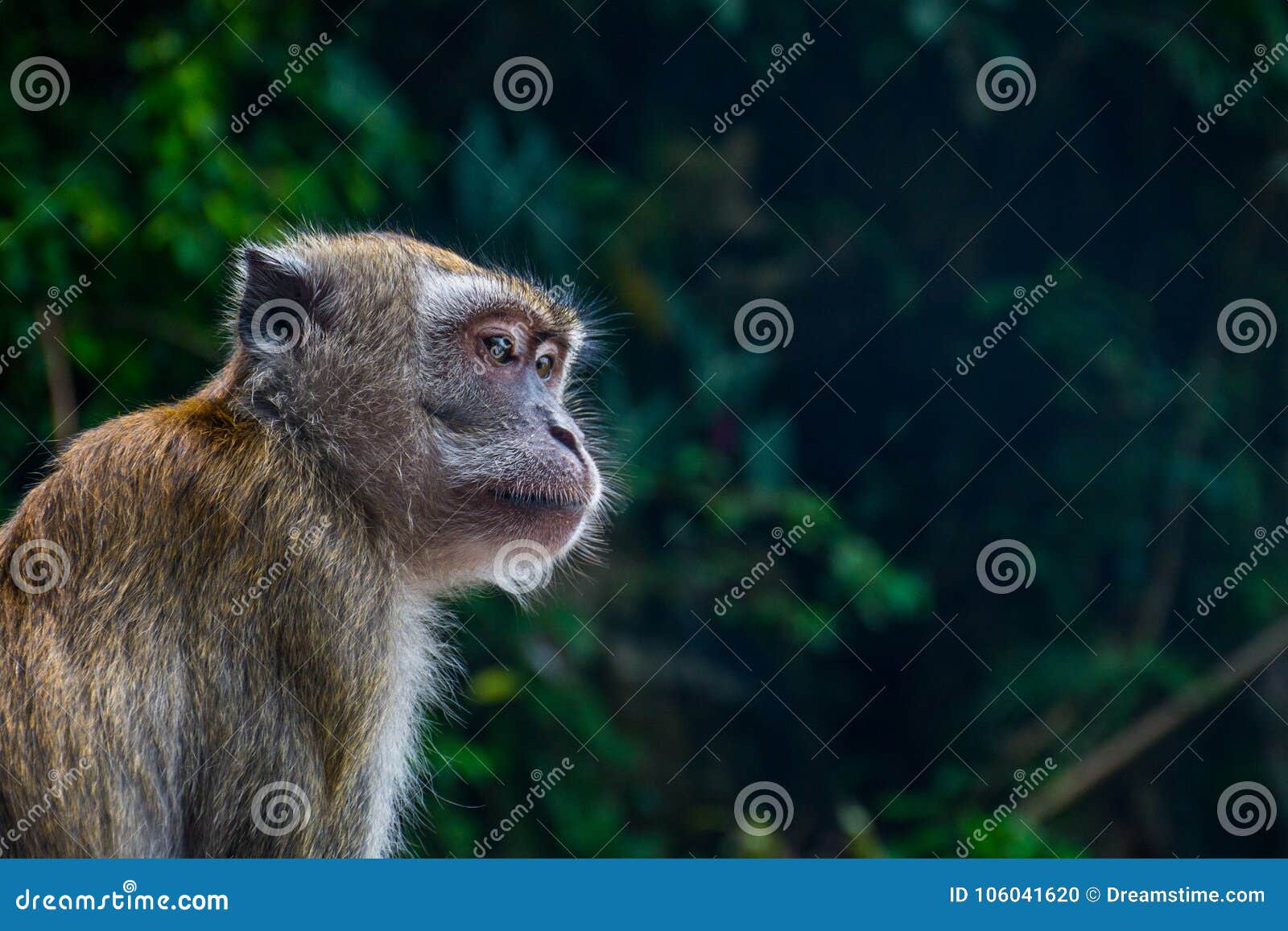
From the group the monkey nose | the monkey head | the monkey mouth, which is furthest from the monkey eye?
the monkey mouth

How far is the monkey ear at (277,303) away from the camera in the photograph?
421 centimetres

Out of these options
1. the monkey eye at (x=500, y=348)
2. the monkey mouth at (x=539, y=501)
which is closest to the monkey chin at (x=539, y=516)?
the monkey mouth at (x=539, y=501)

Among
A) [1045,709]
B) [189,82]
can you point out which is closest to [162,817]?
[189,82]

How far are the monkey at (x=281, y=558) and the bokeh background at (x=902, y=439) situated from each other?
342 centimetres

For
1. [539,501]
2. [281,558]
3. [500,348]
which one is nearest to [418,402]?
[500,348]

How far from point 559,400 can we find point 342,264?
898 millimetres

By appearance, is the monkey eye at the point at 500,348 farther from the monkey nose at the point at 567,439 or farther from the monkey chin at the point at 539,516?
the monkey chin at the point at 539,516

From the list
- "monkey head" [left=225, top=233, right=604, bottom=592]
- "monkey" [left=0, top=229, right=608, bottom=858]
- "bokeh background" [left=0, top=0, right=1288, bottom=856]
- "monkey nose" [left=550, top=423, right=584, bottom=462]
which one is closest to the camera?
"monkey" [left=0, top=229, right=608, bottom=858]

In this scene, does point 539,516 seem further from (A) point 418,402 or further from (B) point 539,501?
(A) point 418,402

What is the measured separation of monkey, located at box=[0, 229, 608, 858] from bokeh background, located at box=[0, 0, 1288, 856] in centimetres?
342

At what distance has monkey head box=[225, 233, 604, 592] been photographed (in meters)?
4.16

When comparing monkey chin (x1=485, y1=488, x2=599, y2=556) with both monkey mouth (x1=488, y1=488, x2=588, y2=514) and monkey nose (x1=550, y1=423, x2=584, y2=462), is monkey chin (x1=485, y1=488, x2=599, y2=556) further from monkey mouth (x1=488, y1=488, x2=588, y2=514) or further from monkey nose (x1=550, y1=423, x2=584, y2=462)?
monkey nose (x1=550, y1=423, x2=584, y2=462)

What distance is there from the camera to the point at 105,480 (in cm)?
390

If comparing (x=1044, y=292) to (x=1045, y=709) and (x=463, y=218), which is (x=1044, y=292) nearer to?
(x=1045, y=709)
